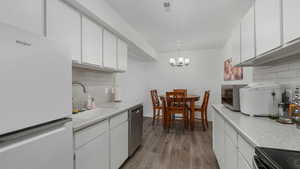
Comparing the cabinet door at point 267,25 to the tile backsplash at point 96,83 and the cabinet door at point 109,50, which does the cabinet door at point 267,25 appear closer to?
the cabinet door at point 109,50

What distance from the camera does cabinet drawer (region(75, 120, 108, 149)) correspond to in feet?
3.50

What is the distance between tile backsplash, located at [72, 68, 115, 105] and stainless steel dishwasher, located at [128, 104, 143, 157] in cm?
70

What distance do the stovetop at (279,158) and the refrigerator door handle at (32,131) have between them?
1.18m

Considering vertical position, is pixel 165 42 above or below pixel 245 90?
above

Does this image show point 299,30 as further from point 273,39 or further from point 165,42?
point 165,42

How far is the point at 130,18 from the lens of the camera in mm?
2238

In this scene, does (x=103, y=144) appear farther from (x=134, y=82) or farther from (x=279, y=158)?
(x=134, y=82)

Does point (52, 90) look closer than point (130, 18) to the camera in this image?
Yes

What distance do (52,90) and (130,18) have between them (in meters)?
1.92

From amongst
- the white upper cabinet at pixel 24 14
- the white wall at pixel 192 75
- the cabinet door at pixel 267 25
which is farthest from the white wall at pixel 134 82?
the cabinet door at pixel 267 25

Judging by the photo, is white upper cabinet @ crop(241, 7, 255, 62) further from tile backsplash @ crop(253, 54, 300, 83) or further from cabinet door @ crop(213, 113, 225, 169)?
cabinet door @ crop(213, 113, 225, 169)

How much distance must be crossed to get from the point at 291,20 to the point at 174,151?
7.33 feet

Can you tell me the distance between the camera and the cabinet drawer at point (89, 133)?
1067mm

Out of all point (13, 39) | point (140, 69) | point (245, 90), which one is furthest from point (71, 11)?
point (140, 69)
